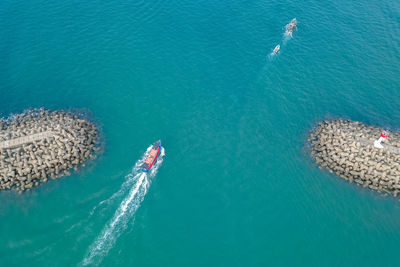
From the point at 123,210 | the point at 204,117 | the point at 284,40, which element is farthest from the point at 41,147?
the point at 284,40

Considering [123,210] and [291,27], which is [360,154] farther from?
[123,210]

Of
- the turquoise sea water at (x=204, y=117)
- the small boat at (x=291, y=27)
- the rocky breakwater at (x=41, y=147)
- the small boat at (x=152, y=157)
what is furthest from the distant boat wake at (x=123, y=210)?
the small boat at (x=291, y=27)

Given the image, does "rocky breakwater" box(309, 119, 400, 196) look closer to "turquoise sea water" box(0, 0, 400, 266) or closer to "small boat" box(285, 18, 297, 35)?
"turquoise sea water" box(0, 0, 400, 266)

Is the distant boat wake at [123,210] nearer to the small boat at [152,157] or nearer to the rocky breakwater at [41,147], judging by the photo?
the small boat at [152,157]

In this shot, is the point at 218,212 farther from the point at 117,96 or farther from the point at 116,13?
the point at 116,13

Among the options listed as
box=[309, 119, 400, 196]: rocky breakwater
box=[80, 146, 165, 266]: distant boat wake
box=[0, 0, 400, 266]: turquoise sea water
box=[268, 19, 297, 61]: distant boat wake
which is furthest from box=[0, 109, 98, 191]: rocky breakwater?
box=[268, 19, 297, 61]: distant boat wake

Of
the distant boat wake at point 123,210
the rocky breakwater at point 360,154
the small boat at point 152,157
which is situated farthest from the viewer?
the rocky breakwater at point 360,154
